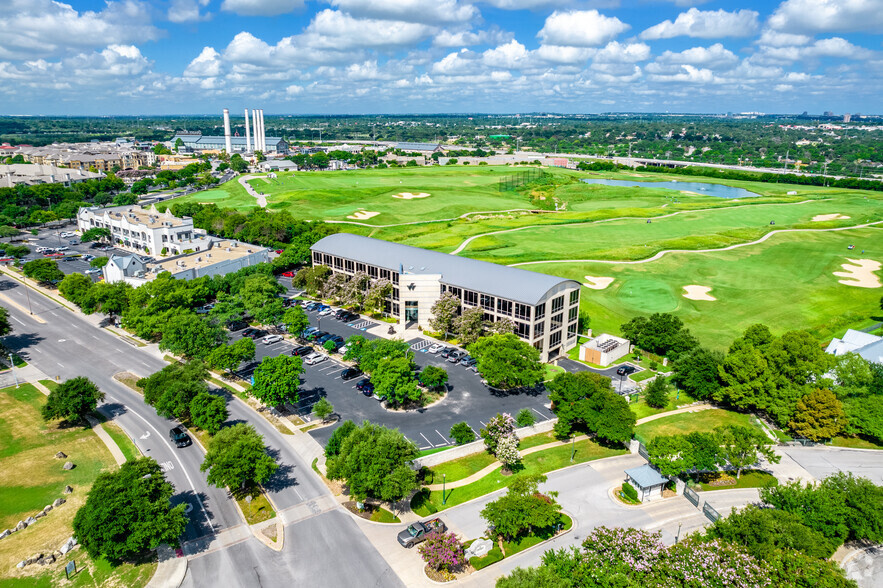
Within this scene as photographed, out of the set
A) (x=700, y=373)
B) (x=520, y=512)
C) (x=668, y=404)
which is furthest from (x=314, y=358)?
(x=700, y=373)

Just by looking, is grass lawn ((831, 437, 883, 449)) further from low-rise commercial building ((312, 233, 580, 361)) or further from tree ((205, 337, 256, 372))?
tree ((205, 337, 256, 372))

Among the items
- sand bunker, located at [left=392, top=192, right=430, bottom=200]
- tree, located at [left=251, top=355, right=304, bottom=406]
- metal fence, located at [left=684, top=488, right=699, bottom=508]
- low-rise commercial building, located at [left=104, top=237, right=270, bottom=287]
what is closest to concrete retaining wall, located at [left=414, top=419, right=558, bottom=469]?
metal fence, located at [left=684, top=488, right=699, bottom=508]

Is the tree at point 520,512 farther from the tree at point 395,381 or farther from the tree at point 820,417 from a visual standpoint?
the tree at point 820,417

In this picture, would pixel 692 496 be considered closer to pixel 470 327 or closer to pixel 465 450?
pixel 465 450

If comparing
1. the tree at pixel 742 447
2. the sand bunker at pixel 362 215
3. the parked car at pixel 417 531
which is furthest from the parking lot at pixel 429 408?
the sand bunker at pixel 362 215

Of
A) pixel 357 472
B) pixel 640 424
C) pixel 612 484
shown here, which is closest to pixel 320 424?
pixel 357 472

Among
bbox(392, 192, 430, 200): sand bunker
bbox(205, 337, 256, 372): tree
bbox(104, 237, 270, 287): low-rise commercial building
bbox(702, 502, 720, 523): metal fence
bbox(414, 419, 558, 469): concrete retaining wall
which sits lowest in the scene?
bbox(702, 502, 720, 523): metal fence
